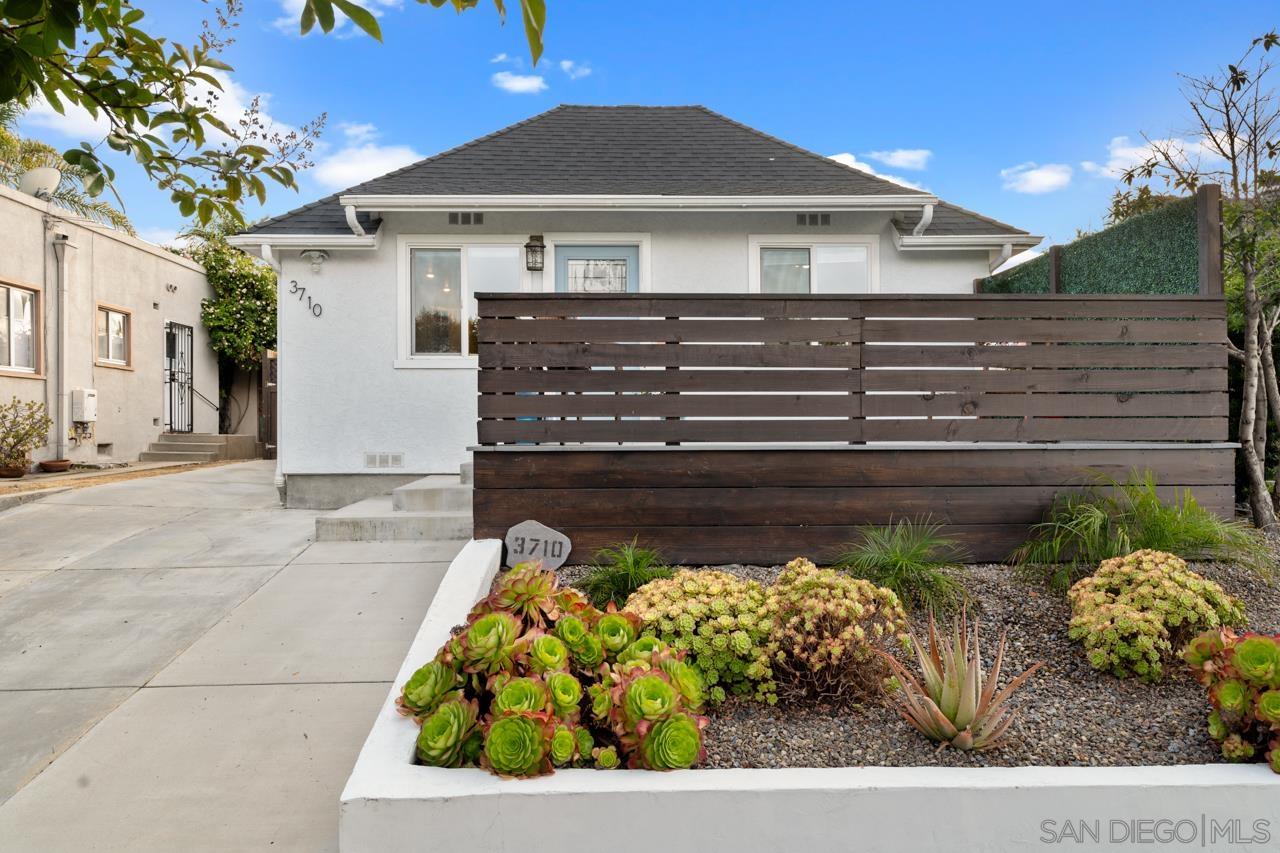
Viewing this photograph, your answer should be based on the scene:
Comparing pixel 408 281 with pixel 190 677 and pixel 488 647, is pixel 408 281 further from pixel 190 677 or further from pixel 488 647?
pixel 488 647

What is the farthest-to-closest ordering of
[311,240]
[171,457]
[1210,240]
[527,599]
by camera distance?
[171,457]
[311,240]
[1210,240]
[527,599]

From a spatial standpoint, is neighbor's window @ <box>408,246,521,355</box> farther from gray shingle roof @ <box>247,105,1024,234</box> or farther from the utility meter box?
the utility meter box

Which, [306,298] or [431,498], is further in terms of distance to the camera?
[306,298]

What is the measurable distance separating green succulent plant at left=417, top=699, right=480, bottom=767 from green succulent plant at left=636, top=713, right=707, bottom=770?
19.2 inches

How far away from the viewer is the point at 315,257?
646 centimetres

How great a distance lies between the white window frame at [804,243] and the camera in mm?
6605

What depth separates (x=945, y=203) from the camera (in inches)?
278

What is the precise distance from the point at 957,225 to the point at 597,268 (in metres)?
3.61

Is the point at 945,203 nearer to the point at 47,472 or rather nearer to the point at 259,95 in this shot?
the point at 259,95

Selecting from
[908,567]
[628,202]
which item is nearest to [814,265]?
[628,202]

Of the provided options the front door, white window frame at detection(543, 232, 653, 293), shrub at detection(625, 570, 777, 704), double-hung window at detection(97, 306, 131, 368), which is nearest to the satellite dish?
double-hung window at detection(97, 306, 131, 368)

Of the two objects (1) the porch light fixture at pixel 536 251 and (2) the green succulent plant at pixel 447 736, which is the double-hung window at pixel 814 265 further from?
(2) the green succulent plant at pixel 447 736

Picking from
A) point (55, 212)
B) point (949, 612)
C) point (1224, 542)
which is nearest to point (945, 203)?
point (1224, 542)

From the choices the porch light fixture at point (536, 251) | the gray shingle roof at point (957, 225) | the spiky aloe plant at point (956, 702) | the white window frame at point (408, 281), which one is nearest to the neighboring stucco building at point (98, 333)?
the white window frame at point (408, 281)
